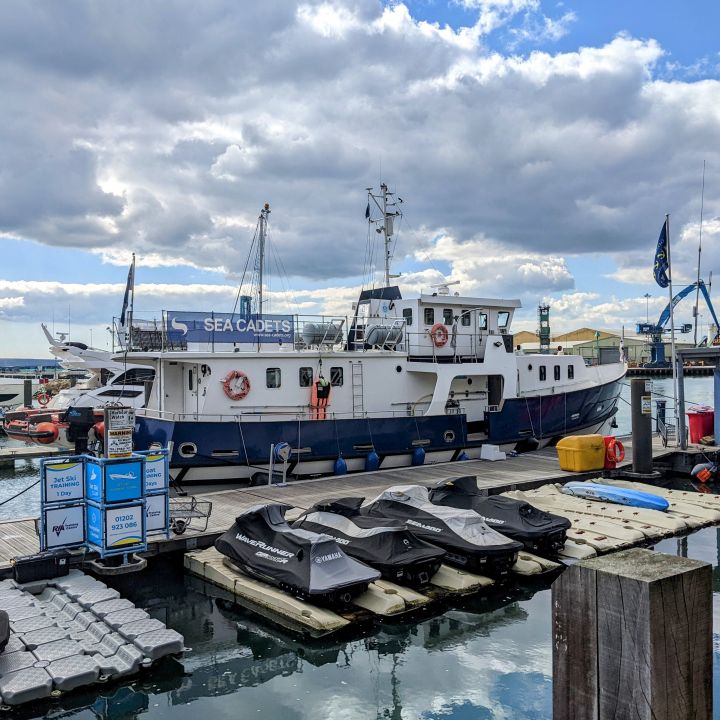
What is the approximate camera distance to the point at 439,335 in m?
20.4

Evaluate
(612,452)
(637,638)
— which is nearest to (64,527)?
(637,638)

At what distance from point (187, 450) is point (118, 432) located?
561 centimetres

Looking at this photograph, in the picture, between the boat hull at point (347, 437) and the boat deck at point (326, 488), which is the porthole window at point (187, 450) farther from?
the boat deck at point (326, 488)

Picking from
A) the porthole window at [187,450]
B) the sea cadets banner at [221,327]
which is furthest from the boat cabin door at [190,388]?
the porthole window at [187,450]

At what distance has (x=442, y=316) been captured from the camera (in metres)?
20.8

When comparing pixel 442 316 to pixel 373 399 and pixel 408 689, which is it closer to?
pixel 373 399

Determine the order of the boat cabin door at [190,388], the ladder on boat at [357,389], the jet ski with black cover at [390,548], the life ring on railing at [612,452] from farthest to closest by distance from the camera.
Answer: the ladder on boat at [357,389] → the life ring on railing at [612,452] → the boat cabin door at [190,388] → the jet ski with black cover at [390,548]

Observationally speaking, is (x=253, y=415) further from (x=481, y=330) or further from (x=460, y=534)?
(x=481, y=330)

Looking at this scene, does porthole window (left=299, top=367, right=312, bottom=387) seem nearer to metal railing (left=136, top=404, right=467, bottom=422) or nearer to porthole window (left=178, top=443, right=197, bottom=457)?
metal railing (left=136, top=404, right=467, bottom=422)

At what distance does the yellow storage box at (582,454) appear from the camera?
17750 mm

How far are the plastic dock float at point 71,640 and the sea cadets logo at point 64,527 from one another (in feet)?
2.85

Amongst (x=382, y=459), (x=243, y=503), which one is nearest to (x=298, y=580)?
(x=243, y=503)

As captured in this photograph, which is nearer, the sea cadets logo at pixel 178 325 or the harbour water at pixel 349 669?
the harbour water at pixel 349 669

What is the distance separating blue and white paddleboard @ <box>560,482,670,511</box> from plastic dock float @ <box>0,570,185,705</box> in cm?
1058
